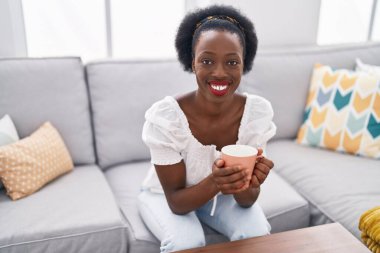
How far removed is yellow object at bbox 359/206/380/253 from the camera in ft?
3.80

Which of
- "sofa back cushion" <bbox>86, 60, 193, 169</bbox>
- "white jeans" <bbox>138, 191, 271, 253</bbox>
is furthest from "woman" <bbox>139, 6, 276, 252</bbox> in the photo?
"sofa back cushion" <bbox>86, 60, 193, 169</bbox>

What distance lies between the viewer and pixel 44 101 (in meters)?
1.61

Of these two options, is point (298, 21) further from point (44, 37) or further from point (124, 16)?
point (44, 37)

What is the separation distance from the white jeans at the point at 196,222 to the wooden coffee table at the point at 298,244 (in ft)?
0.47

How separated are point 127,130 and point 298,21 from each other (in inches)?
45.8

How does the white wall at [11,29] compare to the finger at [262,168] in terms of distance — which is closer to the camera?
the finger at [262,168]

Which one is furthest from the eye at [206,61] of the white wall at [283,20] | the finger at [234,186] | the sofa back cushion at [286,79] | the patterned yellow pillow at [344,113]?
the white wall at [283,20]

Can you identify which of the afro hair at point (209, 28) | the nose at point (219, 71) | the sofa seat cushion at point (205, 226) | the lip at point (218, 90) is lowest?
the sofa seat cushion at point (205, 226)

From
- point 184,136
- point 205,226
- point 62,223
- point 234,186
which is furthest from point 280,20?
point 62,223

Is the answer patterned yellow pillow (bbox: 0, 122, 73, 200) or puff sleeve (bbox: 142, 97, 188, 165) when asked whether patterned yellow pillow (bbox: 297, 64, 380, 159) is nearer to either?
puff sleeve (bbox: 142, 97, 188, 165)

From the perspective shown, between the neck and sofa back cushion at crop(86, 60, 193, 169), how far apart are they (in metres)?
0.49

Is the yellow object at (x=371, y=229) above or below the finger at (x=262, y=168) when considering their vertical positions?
below

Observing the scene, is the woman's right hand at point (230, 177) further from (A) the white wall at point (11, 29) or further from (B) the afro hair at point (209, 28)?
(A) the white wall at point (11, 29)

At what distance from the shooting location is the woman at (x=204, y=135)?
1.13 metres
